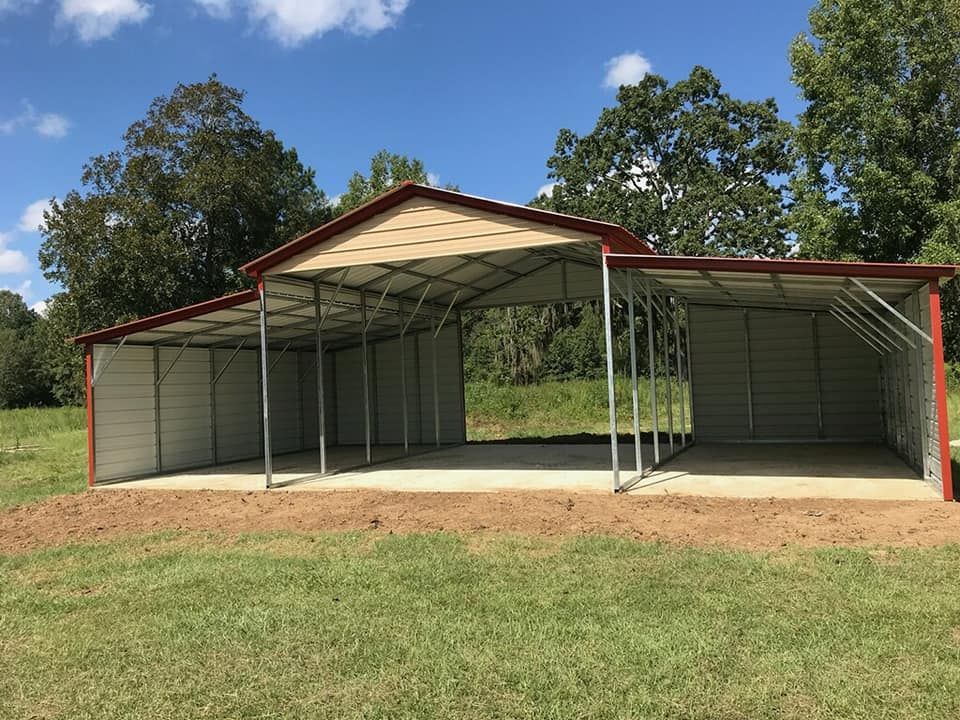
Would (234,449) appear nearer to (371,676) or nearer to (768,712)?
(371,676)

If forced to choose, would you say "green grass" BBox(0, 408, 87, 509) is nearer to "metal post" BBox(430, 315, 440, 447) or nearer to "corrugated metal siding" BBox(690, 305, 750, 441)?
"metal post" BBox(430, 315, 440, 447)

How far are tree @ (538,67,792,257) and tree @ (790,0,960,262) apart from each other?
706 centimetres

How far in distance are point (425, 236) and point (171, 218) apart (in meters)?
17.1

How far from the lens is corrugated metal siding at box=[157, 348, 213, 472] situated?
1391 centimetres

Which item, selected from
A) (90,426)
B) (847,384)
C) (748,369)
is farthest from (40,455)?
(847,384)

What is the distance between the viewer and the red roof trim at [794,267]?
738 cm

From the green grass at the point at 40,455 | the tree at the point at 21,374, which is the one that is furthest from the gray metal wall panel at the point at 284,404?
the tree at the point at 21,374

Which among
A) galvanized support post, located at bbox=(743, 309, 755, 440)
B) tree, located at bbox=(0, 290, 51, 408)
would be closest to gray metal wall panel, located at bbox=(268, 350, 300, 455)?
galvanized support post, located at bbox=(743, 309, 755, 440)

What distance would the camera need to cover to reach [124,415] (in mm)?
13008

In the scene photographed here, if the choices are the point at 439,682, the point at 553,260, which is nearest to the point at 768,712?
the point at 439,682

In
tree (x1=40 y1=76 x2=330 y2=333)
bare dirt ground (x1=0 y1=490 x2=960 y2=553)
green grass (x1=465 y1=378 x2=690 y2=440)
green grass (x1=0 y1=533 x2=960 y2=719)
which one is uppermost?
tree (x1=40 y1=76 x2=330 y2=333)

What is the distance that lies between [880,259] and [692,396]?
28.1 ft

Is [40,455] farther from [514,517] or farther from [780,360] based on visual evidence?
[780,360]

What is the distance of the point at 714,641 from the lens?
401 centimetres
